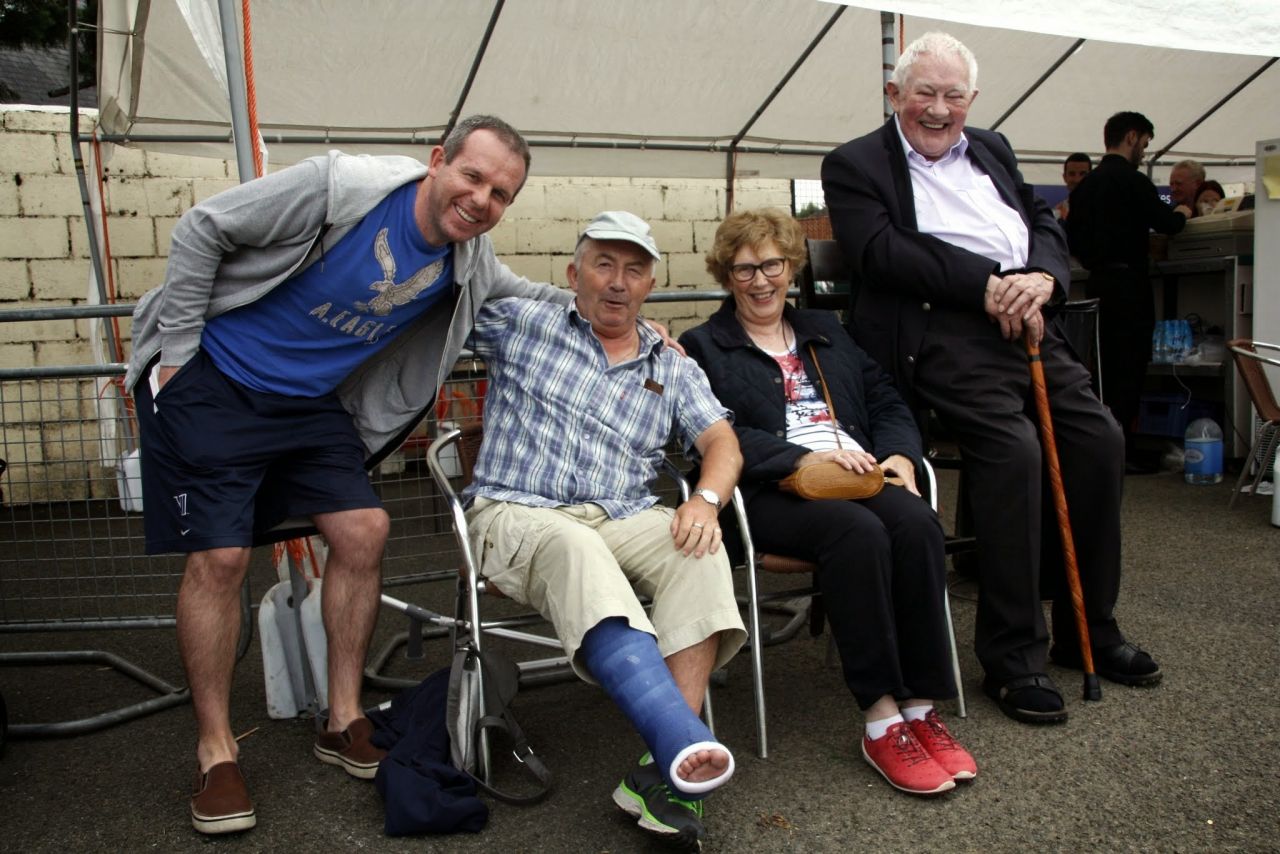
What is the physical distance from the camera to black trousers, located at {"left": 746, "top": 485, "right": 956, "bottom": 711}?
2.56 metres

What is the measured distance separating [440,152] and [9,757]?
200 centimetres

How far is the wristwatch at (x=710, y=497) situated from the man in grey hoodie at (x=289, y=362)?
0.74m

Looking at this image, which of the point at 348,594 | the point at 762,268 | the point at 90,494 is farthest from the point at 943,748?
the point at 90,494

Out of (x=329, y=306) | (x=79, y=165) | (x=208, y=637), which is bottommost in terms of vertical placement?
(x=208, y=637)

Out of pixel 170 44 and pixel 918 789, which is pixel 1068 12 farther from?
pixel 170 44

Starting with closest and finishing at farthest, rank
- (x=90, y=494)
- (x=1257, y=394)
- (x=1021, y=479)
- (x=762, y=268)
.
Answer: (x=1021, y=479)
(x=762, y=268)
(x=90, y=494)
(x=1257, y=394)

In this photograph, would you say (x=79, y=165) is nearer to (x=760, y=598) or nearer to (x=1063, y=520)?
(x=760, y=598)

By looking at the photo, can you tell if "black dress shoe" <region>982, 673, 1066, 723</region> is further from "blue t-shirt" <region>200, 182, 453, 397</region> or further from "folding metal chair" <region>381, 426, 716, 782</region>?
"blue t-shirt" <region>200, 182, 453, 397</region>

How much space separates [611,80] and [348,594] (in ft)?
15.2

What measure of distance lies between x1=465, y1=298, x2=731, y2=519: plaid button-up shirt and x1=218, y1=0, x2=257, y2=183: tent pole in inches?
32.8

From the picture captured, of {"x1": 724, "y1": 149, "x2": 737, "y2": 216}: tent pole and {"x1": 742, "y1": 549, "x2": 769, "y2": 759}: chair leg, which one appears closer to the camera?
{"x1": 742, "y1": 549, "x2": 769, "y2": 759}: chair leg

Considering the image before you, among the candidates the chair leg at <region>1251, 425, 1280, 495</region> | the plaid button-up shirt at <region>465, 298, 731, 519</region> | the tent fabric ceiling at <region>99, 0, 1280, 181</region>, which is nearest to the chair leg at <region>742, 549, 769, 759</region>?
the plaid button-up shirt at <region>465, 298, 731, 519</region>

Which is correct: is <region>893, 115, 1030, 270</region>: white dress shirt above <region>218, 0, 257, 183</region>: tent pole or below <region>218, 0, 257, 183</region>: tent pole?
below

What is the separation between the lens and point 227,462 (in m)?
2.50
